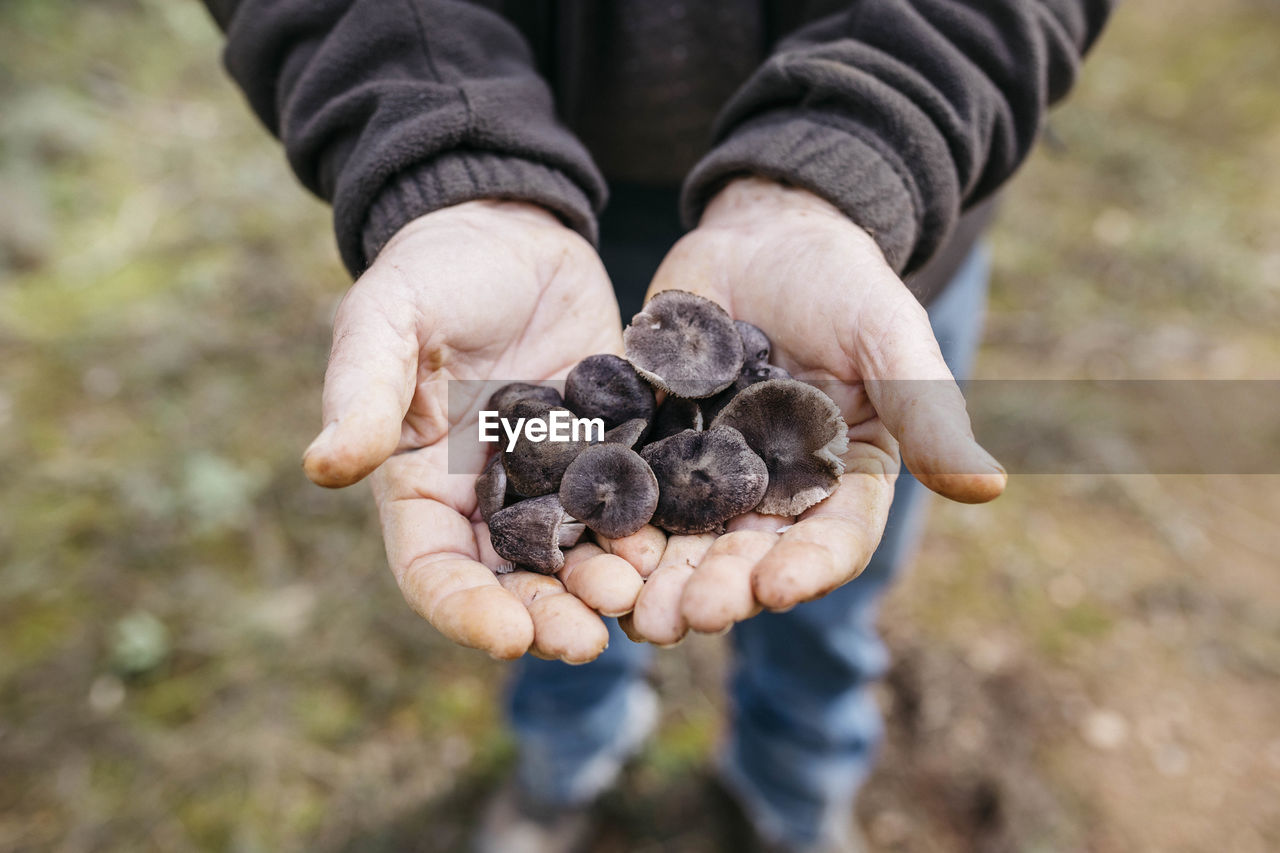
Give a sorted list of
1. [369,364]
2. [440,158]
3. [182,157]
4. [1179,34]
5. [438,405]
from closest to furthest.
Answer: [369,364] < [438,405] < [440,158] < [182,157] < [1179,34]

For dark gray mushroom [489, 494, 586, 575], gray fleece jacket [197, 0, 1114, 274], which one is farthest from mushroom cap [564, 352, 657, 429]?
gray fleece jacket [197, 0, 1114, 274]

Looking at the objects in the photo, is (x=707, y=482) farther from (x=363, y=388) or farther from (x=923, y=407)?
(x=363, y=388)

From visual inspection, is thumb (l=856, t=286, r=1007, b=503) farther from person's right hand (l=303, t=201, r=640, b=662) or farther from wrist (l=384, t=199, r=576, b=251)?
wrist (l=384, t=199, r=576, b=251)

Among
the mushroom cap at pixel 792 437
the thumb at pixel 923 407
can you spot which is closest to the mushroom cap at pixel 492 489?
the mushroom cap at pixel 792 437

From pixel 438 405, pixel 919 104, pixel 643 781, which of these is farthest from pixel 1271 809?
pixel 438 405

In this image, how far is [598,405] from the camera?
7.72 feet

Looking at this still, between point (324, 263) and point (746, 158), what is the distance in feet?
13.5

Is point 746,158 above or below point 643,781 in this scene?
above

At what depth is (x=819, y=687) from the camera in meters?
3.28

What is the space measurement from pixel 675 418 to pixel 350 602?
2220 mm

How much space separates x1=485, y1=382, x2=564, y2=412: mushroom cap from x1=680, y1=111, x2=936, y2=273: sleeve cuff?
2.76 feet

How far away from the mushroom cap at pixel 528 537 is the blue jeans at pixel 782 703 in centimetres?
111

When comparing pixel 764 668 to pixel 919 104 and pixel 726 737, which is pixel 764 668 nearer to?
pixel 726 737

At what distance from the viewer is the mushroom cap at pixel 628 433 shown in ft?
7.59
